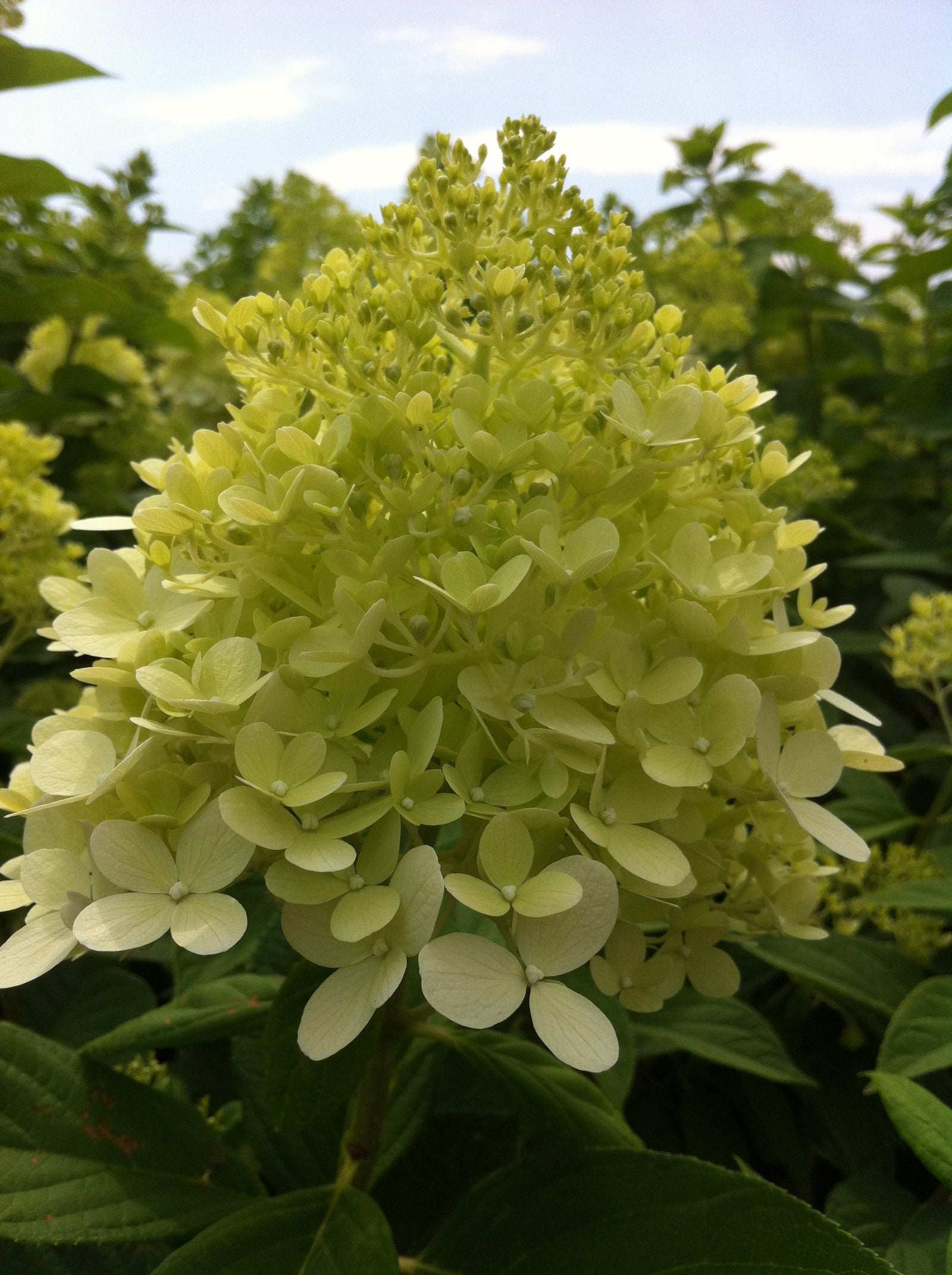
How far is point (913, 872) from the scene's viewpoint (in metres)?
1.08

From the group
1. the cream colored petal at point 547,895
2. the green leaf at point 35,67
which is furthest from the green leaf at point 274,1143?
the green leaf at point 35,67

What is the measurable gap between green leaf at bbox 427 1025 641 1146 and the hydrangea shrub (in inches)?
5.6

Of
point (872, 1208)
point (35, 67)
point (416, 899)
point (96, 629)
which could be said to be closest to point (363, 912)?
point (416, 899)

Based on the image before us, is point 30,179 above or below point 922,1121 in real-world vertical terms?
above

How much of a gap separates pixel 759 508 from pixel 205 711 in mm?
375

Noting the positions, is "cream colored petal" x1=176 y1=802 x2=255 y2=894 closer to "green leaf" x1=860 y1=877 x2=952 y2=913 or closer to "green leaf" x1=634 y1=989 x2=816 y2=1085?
"green leaf" x1=634 y1=989 x2=816 y2=1085

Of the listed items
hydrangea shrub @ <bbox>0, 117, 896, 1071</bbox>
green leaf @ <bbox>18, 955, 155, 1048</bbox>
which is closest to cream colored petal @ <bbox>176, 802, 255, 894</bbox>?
hydrangea shrub @ <bbox>0, 117, 896, 1071</bbox>

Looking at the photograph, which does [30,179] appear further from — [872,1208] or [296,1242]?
[872,1208]

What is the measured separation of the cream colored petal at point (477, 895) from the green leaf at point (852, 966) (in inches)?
20.7

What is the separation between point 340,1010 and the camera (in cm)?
50

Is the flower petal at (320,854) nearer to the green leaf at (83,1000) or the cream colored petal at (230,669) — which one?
the cream colored petal at (230,669)

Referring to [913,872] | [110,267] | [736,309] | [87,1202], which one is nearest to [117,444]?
[110,267]

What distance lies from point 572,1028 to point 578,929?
5 centimetres

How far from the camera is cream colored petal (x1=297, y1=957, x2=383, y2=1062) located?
1.60 ft
